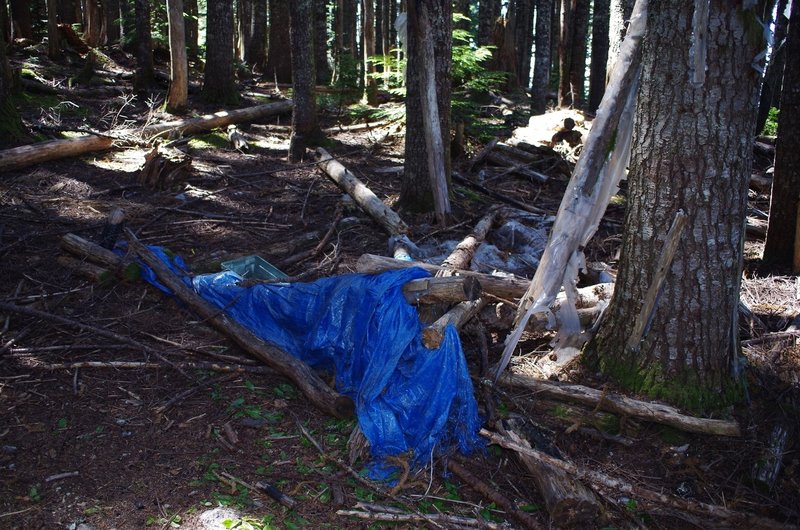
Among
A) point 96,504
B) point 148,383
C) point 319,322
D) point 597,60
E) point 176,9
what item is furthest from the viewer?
point 597,60

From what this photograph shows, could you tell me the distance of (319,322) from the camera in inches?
192

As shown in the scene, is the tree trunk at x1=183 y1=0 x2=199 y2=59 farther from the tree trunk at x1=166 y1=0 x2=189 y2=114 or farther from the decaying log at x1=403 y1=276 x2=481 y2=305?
the decaying log at x1=403 y1=276 x2=481 y2=305

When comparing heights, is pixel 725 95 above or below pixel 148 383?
above

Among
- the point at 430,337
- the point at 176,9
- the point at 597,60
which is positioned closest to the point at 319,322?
the point at 430,337

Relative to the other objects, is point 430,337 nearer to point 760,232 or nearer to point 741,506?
point 741,506

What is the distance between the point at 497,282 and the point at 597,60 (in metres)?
13.6

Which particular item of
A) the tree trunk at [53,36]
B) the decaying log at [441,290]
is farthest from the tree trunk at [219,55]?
the decaying log at [441,290]

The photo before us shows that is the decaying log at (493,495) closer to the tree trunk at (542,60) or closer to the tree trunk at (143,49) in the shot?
the tree trunk at (542,60)

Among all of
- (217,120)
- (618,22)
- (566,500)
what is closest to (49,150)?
(217,120)

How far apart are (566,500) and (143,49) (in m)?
14.0

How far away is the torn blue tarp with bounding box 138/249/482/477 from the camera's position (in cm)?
391

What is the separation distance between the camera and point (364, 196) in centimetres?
797

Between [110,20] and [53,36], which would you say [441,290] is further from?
[110,20]

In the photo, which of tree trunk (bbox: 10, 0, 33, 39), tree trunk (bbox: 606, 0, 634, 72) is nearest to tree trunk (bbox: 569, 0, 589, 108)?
tree trunk (bbox: 606, 0, 634, 72)
